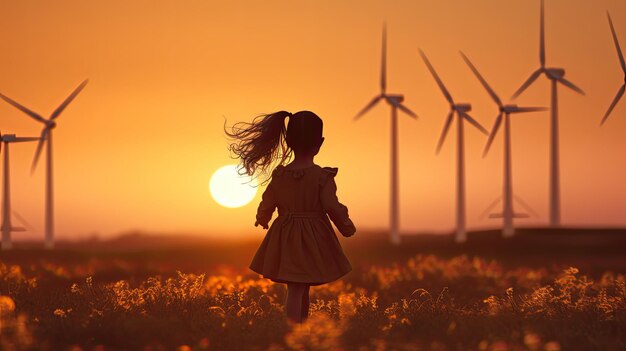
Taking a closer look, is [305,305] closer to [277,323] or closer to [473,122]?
[277,323]

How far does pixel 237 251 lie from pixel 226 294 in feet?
90.3

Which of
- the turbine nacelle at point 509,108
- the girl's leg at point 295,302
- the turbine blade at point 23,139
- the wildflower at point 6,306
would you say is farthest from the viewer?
the turbine nacelle at point 509,108

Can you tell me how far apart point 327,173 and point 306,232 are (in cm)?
69

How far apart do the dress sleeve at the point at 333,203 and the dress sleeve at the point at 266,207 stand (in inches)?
26.0

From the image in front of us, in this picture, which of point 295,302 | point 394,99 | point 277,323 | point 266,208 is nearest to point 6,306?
point 266,208

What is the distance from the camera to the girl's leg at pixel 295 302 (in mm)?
11906

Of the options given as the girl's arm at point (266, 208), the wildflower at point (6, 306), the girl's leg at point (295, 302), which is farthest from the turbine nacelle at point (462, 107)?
the wildflower at point (6, 306)

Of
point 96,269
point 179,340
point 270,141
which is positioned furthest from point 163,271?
point 179,340

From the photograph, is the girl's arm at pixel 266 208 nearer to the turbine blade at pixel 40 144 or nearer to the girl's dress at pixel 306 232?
the girl's dress at pixel 306 232

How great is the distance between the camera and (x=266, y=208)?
12.2 meters

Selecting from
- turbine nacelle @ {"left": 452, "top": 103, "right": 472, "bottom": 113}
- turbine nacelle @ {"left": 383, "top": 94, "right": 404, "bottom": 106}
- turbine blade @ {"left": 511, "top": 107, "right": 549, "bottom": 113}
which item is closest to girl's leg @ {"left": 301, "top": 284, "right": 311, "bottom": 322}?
turbine nacelle @ {"left": 383, "top": 94, "right": 404, "bottom": 106}

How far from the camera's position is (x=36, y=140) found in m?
47.5

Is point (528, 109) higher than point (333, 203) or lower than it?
higher

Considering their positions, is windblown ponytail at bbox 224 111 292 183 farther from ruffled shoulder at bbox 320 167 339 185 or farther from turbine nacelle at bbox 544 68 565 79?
turbine nacelle at bbox 544 68 565 79
